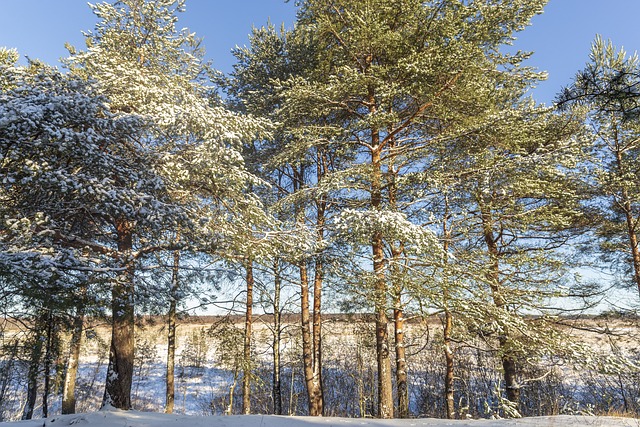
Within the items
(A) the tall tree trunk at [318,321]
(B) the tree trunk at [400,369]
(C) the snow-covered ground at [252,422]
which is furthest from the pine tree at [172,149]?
(B) the tree trunk at [400,369]

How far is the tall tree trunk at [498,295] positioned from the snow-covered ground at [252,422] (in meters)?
2.48

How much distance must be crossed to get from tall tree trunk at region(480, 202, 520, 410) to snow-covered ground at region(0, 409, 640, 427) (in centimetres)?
248

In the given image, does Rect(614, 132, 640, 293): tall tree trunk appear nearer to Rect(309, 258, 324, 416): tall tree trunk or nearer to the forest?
the forest

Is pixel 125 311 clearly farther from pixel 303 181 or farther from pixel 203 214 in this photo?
pixel 303 181

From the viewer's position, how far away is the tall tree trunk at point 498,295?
820 centimetres

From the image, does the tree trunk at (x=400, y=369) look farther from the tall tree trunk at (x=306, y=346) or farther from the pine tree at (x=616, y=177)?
the pine tree at (x=616, y=177)

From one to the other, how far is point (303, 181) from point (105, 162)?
282 inches

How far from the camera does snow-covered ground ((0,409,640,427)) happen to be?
5.02 m

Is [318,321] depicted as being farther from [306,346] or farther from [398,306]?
[398,306]

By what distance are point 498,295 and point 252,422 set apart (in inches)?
228

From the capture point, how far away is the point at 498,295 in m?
8.00

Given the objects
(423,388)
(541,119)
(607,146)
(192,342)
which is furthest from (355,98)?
(192,342)

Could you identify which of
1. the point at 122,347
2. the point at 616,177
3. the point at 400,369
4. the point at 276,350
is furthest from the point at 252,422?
the point at 616,177

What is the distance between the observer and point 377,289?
7816mm
